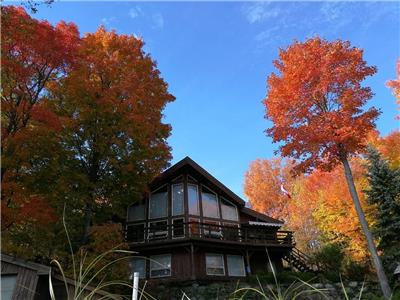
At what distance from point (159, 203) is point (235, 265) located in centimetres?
558

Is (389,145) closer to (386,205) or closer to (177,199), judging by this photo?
(386,205)

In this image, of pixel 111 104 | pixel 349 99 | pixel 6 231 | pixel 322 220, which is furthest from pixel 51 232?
pixel 322 220

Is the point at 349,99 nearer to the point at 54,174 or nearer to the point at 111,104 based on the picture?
the point at 111,104

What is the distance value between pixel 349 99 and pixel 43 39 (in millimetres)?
13172

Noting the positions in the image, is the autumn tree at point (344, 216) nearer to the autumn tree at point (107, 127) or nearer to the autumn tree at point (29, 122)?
the autumn tree at point (107, 127)

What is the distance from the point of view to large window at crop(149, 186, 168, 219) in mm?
22156

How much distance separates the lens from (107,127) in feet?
55.8

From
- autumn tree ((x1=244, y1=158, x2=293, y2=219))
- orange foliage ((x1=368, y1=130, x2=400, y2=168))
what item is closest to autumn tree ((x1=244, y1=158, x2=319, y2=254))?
autumn tree ((x1=244, y1=158, x2=293, y2=219))

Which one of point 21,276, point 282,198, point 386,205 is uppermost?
point 282,198

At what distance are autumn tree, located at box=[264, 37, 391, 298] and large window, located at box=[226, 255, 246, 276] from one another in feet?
22.9

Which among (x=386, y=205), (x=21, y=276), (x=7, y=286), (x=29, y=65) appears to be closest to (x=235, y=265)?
(x=386, y=205)

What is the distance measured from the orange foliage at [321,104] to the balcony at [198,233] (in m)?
5.99

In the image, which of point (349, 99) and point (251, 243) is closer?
point (349, 99)

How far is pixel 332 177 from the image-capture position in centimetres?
3056
